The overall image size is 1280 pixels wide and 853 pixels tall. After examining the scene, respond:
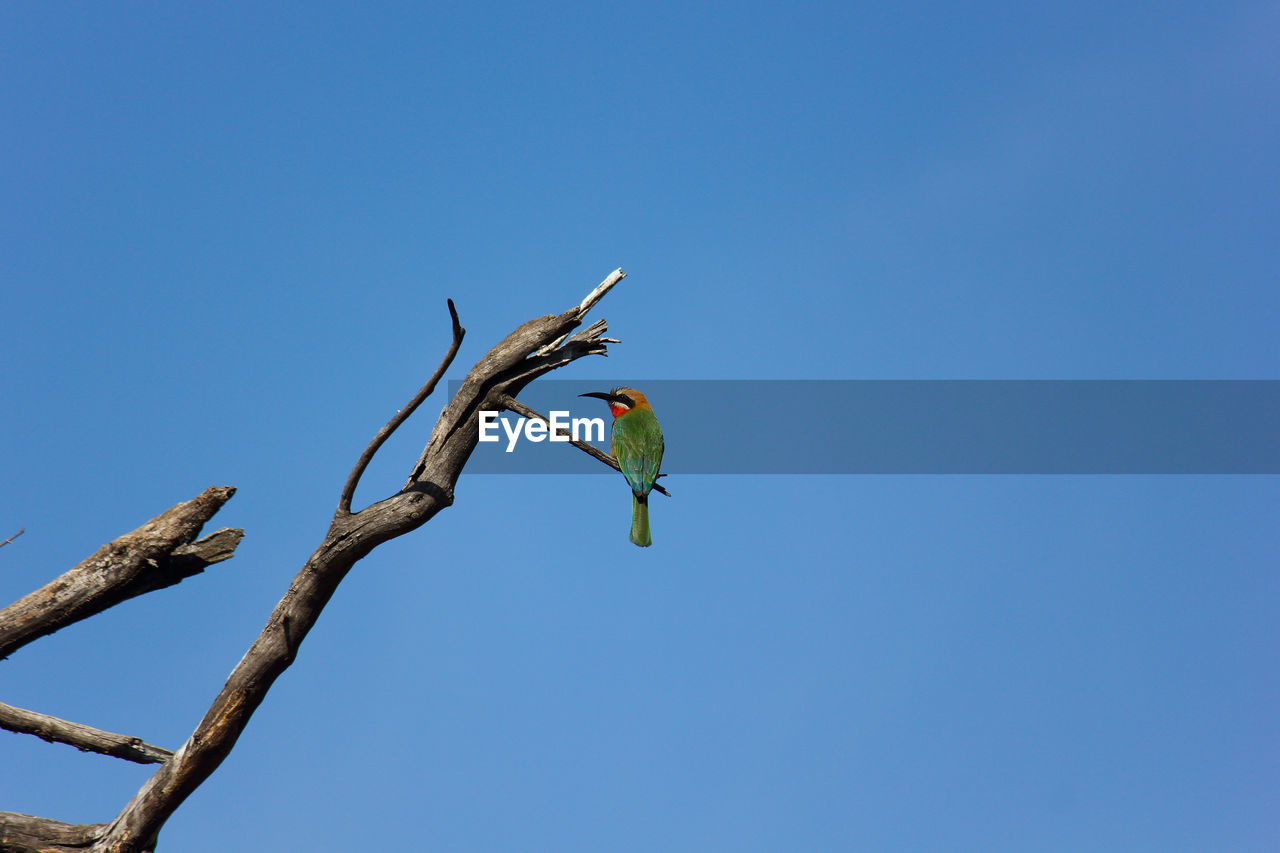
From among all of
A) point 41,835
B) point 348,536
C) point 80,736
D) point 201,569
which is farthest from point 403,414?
point 41,835

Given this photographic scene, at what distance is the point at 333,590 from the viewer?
6676mm

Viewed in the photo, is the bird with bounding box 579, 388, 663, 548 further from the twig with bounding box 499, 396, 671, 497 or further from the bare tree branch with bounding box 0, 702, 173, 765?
the bare tree branch with bounding box 0, 702, 173, 765

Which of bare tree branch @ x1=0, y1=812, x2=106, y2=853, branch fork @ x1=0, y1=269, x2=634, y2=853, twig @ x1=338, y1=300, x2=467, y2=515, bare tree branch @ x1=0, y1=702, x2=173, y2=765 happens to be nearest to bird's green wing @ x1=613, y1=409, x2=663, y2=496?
branch fork @ x1=0, y1=269, x2=634, y2=853

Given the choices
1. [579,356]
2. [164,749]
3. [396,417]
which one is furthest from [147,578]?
[579,356]

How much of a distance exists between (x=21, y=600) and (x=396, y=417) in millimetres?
2894

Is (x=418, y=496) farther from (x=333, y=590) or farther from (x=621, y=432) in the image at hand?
(x=621, y=432)

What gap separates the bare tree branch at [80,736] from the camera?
6.45m

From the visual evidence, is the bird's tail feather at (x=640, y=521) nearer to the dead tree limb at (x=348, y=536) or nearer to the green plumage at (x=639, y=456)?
the green plumage at (x=639, y=456)

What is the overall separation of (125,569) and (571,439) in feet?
10.4

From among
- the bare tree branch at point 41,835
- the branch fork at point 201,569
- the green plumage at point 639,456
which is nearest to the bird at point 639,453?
the green plumage at point 639,456

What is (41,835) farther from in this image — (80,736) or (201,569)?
(201,569)

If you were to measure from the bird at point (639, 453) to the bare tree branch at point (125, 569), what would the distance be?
2.79m

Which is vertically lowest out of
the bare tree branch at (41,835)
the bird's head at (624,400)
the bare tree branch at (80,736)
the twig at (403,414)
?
the bare tree branch at (41,835)

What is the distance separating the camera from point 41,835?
20.6ft
